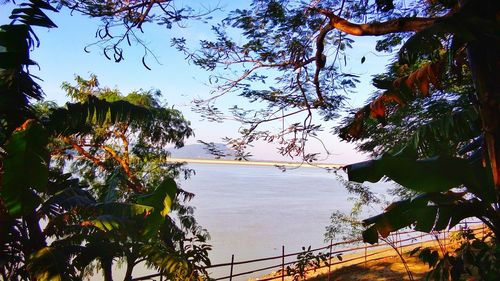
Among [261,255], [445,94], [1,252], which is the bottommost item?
[261,255]

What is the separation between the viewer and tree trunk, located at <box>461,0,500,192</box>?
1896 mm

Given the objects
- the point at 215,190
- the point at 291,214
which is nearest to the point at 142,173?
the point at 291,214

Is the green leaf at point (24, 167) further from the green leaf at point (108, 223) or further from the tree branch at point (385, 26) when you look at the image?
the tree branch at point (385, 26)

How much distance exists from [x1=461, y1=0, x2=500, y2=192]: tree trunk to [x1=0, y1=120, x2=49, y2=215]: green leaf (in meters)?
2.65

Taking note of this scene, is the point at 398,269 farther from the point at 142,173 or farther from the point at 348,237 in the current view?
the point at 142,173

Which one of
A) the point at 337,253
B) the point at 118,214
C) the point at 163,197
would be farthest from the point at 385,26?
the point at 337,253

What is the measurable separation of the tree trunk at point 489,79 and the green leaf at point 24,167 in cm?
265

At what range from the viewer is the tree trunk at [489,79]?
1.90 meters

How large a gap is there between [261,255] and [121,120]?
31.0 feet

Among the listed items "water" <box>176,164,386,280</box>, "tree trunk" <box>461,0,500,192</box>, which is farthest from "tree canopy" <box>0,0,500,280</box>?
"water" <box>176,164,386,280</box>

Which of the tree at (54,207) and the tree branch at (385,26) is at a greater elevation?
the tree branch at (385,26)

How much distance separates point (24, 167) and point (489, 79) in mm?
2844

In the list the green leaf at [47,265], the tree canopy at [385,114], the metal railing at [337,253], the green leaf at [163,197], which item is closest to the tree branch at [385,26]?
the tree canopy at [385,114]

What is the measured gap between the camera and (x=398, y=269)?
892 centimetres
